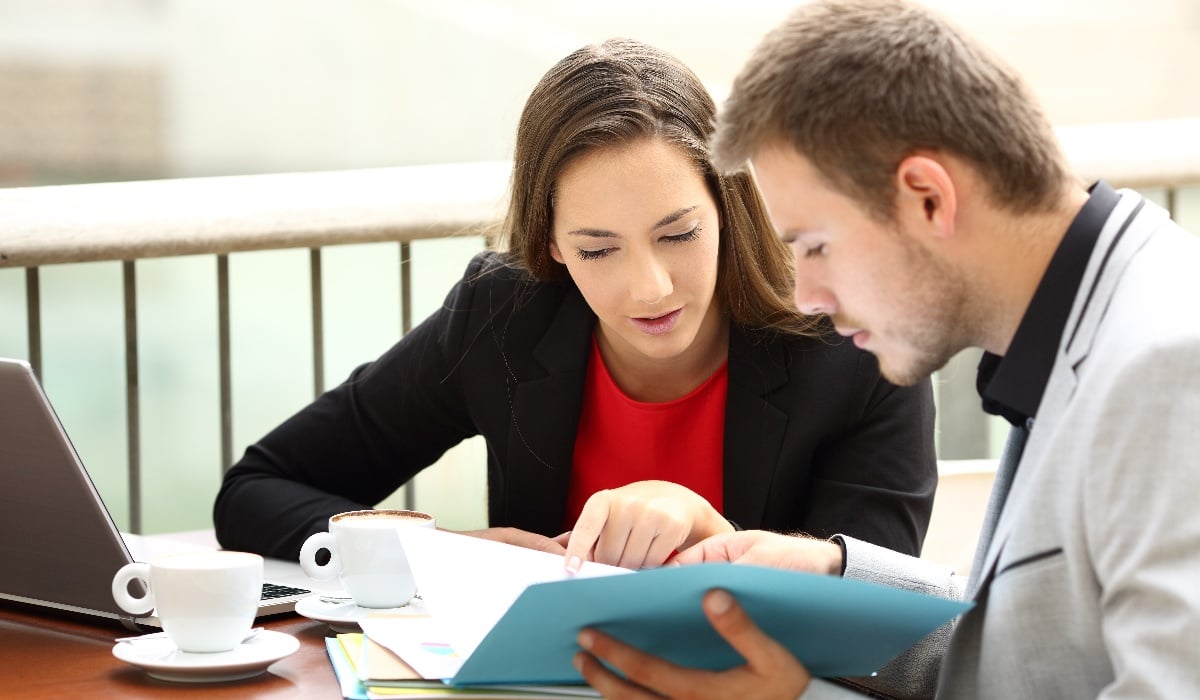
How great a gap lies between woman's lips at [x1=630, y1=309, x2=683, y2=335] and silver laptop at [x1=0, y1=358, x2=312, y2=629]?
1.63 ft

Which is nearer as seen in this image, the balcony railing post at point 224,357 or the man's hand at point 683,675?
the man's hand at point 683,675

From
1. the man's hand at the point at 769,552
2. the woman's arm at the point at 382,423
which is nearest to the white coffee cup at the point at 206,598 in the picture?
the man's hand at the point at 769,552

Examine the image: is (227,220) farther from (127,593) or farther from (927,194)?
(927,194)

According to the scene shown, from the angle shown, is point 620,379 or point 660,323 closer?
point 660,323

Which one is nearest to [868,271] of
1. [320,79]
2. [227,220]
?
[227,220]

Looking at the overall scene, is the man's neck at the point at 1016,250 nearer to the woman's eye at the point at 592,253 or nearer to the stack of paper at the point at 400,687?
the stack of paper at the point at 400,687

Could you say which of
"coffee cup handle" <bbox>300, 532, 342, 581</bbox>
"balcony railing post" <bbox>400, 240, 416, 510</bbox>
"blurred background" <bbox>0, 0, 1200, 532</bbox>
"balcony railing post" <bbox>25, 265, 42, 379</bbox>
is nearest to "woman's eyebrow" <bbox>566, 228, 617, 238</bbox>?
"coffee cup handle" <bbox>300, 532, 342, 581</bbox>

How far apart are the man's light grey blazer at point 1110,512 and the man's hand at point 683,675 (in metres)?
0.06

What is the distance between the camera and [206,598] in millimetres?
1047

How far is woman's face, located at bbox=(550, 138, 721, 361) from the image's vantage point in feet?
4.85

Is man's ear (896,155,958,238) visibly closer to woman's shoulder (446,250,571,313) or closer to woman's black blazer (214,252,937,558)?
woman's black blazer (214,252,937,558)

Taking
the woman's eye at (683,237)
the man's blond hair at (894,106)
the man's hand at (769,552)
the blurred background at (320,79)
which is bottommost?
the man's hand at (769,552)

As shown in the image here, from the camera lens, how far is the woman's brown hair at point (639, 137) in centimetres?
152

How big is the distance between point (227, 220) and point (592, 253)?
0.94 metres
